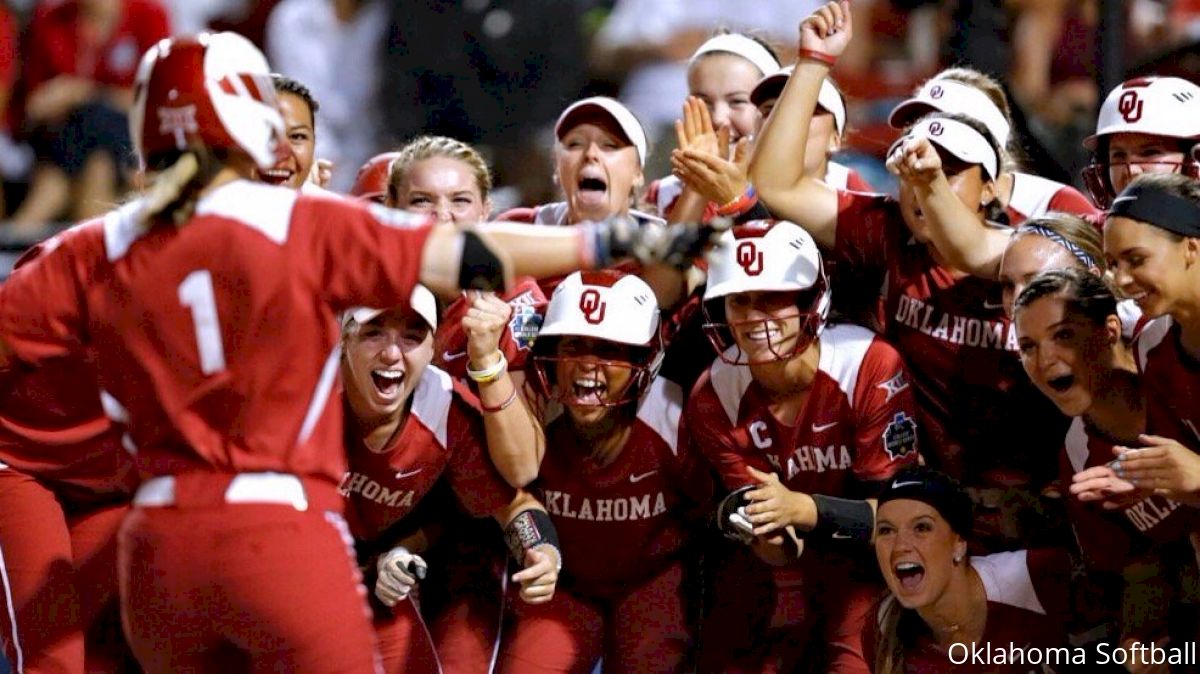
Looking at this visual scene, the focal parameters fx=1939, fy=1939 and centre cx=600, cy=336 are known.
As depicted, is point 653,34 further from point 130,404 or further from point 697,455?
point 130,404

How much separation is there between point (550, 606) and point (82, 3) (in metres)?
4.14

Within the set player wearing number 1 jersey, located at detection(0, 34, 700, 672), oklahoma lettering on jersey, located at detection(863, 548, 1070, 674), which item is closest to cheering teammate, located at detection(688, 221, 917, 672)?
oklahoma lettering on jersey, located at detection(863, 548, 1070, 674)

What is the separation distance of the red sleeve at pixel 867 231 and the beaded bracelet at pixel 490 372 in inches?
41.2

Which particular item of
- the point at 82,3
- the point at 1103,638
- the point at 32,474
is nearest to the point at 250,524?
the point at 32,474

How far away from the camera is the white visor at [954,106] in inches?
218

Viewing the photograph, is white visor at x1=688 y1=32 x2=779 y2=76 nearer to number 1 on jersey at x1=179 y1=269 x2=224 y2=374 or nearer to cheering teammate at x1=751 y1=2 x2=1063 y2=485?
cheering teammate at x1=751 y1=2 x2=1063 y2=485

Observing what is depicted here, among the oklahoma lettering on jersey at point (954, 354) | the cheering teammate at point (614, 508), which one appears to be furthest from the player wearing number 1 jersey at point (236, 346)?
the oklahoma lettering on jersey at point (954, 354)

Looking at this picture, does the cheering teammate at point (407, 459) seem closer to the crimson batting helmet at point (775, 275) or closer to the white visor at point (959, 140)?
the crimson batting helmet at point (775, 275)

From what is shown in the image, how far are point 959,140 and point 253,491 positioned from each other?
91.1 inches

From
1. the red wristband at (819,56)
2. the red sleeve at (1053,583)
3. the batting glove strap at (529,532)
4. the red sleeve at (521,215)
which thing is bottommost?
the red sleeve at (1053,583)

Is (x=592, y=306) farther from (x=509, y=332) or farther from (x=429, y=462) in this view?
(x=429, y=462)

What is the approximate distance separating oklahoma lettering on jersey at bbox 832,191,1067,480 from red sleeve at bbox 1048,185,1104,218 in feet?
1.59

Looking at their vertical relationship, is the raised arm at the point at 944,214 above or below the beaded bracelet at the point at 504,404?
above

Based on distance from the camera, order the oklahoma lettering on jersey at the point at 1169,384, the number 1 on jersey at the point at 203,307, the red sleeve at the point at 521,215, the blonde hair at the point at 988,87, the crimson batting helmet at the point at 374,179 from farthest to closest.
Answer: the crimson batting helmet at the point at 374,179 < the red sleeve at the point at 521,215 < the blonde hair at the point at 988,87 < the oklahoma lettering on jersey at the point at 1169,384 < the number 1 on jersey at the point at 203,307
